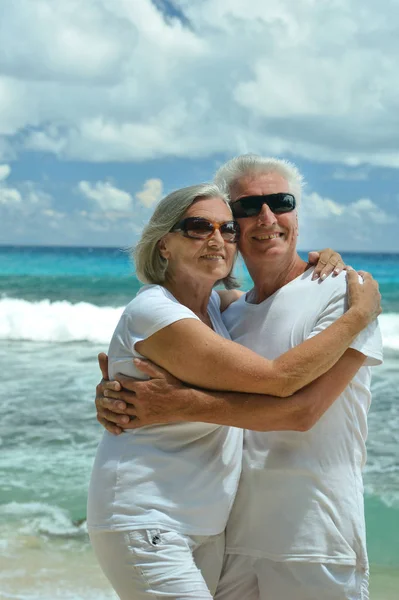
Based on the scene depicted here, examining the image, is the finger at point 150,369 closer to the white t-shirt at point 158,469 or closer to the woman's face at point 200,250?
the white t-shirt at point 158,469

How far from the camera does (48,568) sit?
223 inches

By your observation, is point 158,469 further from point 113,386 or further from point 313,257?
point 313,257

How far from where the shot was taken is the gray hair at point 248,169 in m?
3.32

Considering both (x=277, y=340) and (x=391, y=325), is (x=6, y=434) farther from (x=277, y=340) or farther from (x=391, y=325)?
(x=391, y=325)

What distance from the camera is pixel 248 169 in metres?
3.33

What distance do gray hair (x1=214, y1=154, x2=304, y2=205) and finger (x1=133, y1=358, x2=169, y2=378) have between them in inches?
35.0

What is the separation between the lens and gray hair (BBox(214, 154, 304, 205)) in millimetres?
3316

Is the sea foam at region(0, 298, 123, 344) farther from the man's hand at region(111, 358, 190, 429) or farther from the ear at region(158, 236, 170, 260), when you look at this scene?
the man's hand at region(111, 358, 190, 429)

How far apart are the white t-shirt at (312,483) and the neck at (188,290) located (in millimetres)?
392

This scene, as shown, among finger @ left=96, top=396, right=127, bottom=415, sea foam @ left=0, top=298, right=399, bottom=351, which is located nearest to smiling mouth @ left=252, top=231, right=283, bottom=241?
finger @ left=96, top=396, right=127, bottom=415

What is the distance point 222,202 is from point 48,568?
3.65 m

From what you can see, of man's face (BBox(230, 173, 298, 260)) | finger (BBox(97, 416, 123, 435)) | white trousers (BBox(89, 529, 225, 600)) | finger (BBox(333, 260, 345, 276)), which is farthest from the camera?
man's face (BBox(230, 173, 298, 260))

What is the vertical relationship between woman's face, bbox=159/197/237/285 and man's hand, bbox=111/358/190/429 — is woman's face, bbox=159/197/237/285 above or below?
above

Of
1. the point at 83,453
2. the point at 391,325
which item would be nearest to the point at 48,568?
the point at 83,453
